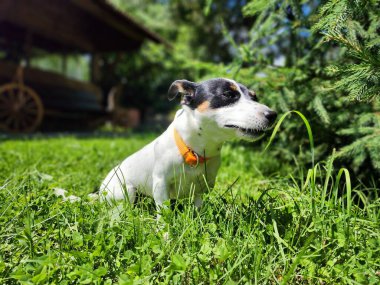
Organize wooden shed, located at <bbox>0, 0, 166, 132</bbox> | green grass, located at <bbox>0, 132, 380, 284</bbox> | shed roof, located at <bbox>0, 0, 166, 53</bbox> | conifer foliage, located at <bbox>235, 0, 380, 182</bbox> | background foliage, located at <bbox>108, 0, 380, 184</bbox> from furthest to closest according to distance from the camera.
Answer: shed roof, located at <bbox>0, 0, 166, 53</bbox> < wooden shed, located at <bbox>0, 0, 166, 132</bbox> < conifer foliage, located at <bbox>235, 0, 380, 182</bbox> < background foliage, located at <bbox>108, 0, 380, 184</bbox> < green grass, located at <bbox>0, 132, 380, 284</bbox>

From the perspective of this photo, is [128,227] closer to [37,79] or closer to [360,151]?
[360,151]

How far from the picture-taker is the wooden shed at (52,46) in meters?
8.09

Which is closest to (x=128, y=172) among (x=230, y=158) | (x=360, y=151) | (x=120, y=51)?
(x=360, y=151)

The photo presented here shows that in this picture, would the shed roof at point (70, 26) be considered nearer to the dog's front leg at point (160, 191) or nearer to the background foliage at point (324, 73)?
the background foliage at point (324, 73)

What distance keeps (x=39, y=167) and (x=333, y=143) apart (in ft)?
8.67

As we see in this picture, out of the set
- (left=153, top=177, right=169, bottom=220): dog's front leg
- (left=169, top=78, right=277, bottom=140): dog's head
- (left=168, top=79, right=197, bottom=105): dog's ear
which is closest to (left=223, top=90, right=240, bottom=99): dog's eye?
(left=169, top=78, right=277, bottom=140): dog's head

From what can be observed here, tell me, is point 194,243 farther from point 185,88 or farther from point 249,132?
point 185,88

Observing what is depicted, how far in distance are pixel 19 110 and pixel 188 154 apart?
6.95 metres

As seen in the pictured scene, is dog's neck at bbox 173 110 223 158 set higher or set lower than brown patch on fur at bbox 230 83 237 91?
lower

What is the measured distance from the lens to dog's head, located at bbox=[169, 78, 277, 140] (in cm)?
188

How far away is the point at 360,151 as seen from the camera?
2414 mm

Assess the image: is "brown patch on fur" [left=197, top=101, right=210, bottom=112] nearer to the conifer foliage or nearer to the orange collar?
the orange collar

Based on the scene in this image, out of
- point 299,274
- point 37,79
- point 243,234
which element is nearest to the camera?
point 299,274

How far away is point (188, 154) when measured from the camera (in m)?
2.05
